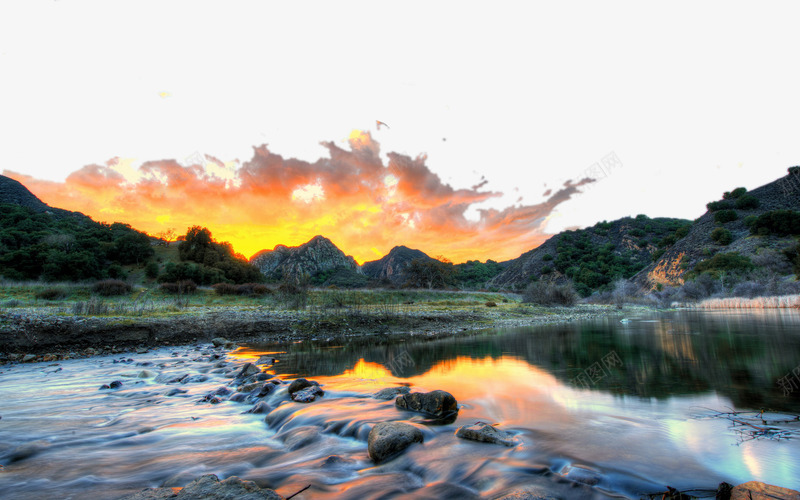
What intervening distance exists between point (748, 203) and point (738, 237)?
15.7 meters

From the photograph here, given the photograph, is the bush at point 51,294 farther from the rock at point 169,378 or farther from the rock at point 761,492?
the rock at point 761,492

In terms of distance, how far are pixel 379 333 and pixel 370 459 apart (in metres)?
16.2

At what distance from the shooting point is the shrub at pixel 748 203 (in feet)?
234

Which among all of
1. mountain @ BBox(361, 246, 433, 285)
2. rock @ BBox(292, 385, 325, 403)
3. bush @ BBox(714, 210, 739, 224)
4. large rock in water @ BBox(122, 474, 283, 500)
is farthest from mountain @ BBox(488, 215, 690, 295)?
large rock in water @ BBox(122, 474, 283, 500)

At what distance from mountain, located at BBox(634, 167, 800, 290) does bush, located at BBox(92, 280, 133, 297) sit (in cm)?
7857

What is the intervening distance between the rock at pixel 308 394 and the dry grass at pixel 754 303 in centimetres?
4553

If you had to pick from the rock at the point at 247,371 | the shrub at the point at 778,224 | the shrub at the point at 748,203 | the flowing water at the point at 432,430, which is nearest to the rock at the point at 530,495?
the flowing water at the point at 432,430

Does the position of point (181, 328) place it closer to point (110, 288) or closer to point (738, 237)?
point (110, 288)

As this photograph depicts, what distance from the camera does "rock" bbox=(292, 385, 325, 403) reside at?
22.5 feet

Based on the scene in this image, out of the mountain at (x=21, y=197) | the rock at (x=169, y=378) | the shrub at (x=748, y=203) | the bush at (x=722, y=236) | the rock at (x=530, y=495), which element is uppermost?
the mountain at (x=21, y=197)

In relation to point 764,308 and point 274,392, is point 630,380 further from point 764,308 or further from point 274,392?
point 764,308

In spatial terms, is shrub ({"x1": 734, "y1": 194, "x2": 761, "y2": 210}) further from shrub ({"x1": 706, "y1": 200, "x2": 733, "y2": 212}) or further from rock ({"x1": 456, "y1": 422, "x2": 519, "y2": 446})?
rock ({"x1": 456, "y1": 422, "x2": 519, "y2": 446})

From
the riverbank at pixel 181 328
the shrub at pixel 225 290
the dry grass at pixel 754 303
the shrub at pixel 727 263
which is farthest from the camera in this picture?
the shrub at pixel 727 263

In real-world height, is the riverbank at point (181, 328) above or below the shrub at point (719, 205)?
below
